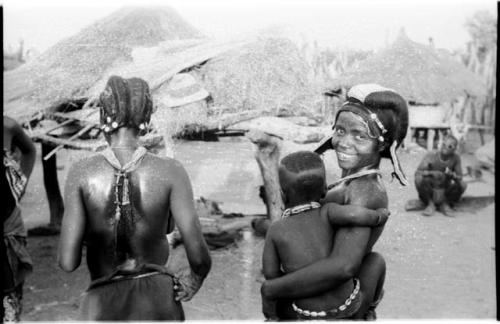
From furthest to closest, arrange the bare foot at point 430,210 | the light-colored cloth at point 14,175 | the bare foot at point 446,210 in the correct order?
the bare foot at point 446,210
the bare foot at point 430,210
the light-colored cloth at point 14,175

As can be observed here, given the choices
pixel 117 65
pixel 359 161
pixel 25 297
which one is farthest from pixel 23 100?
pixel 359 161

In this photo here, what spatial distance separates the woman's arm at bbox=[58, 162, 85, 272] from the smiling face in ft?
3.61

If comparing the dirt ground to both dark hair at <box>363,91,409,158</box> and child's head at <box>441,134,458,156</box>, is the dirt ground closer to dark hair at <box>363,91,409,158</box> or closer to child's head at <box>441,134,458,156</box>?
child's head at <box>441,134,458,156</box>

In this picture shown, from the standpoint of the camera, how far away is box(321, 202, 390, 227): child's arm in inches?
86.9

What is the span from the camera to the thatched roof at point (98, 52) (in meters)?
4.30

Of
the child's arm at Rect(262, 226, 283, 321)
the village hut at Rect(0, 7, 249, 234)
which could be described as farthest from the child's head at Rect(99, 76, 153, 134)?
the village hut at Rect(0, 7, 249, 234)

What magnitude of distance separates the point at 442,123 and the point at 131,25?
2846mm

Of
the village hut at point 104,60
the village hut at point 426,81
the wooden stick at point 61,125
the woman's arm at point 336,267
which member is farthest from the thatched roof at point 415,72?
the wooden stick at point 61,125

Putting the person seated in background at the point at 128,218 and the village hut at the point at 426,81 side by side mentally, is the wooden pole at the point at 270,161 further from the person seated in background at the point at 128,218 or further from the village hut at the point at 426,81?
the person seated in background at the point at 128,218

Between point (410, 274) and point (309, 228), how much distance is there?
2916 millimetres

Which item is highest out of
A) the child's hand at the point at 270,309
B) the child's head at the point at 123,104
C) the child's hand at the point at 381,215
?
the child's head at the point at 123,104

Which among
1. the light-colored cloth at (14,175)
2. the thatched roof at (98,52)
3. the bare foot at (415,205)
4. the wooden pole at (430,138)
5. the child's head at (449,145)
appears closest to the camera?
the light-colored cloth at (14,175)

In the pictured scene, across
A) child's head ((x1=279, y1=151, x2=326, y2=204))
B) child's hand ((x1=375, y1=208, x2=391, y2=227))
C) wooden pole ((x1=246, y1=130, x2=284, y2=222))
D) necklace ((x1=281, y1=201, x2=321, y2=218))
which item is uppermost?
child's head ((x1=279, y1=151, x2=326, y2=204))

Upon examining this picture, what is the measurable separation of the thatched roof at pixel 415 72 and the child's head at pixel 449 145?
1.37ft
